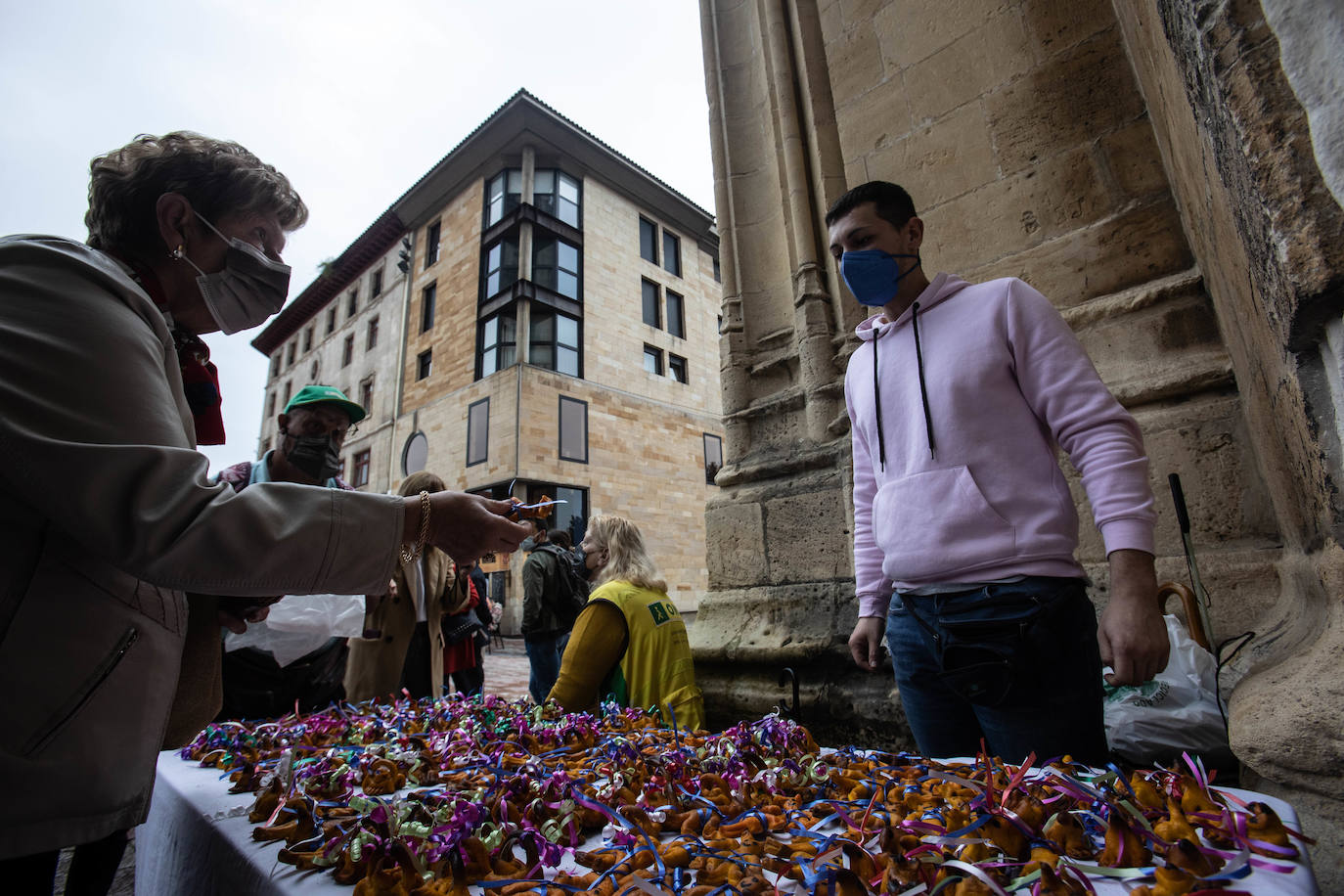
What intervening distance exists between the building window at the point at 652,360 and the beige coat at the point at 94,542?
16778 mm

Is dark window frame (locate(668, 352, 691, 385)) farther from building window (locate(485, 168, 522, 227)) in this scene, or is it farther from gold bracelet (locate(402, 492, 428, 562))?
gold bracelet (locate(402, 492, 428, 562))

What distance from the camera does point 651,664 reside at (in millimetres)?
2326

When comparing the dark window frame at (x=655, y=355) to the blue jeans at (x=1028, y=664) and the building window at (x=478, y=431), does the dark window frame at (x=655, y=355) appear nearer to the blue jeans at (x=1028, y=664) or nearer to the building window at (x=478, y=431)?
the building window at (x=478, y=431)

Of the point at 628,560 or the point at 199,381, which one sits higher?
the point at 199,381

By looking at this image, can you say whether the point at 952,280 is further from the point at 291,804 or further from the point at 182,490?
the point at 291,804

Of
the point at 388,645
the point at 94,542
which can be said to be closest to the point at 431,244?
the point at 388,645

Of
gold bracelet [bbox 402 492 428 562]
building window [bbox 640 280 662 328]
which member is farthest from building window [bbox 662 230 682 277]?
gold bracelet [bbox 402 492 428 562]

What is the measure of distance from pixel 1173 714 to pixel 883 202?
140 centimetres

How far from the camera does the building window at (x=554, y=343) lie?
15.8 meters

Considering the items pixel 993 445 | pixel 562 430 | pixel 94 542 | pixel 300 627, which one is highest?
pixel 562 430

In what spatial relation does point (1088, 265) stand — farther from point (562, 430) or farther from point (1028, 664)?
point (562, 430)

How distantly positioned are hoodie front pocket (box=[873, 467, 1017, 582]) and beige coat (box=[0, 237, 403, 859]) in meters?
1.06

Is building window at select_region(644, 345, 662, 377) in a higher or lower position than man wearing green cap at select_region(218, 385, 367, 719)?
higher

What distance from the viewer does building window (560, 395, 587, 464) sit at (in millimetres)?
15023
